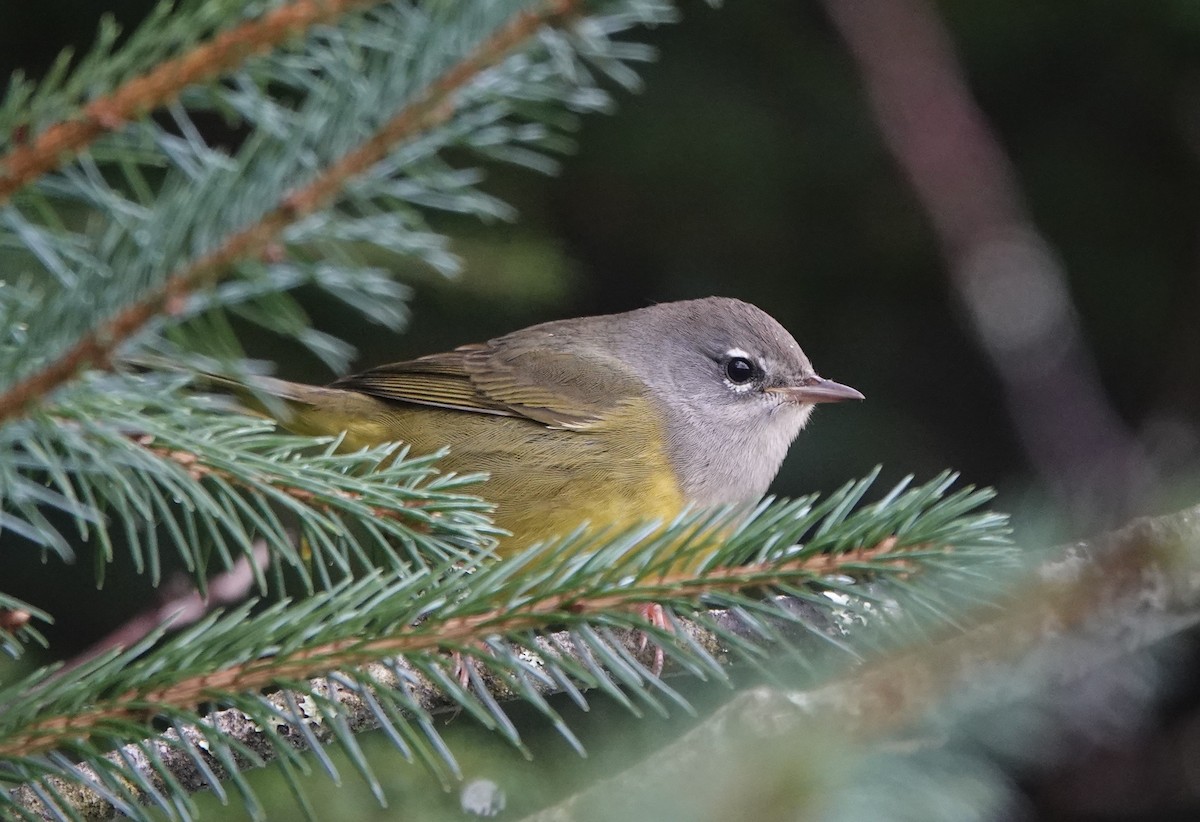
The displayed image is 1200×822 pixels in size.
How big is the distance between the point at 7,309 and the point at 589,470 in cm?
210

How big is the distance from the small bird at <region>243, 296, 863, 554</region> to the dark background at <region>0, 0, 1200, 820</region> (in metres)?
0.33

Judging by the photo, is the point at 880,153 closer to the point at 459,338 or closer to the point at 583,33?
the point at 459,338

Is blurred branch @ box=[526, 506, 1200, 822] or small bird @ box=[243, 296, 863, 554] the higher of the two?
blurred branch @ box=[526, 506, 1200, 822]

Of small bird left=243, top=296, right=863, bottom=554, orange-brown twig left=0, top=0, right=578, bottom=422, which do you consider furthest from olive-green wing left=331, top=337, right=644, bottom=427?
orange-brown twig left=0, top=0, right=578, bottom=422

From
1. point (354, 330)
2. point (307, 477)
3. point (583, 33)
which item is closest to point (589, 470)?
point (354, 330)

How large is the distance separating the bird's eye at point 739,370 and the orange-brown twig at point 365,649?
2.28 metres

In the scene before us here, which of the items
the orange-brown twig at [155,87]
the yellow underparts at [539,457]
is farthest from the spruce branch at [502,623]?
the yellow underparts at [539,457]

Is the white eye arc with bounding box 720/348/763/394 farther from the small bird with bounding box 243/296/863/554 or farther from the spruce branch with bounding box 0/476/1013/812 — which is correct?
the spruce branch with bounding box 0/476/1013/812

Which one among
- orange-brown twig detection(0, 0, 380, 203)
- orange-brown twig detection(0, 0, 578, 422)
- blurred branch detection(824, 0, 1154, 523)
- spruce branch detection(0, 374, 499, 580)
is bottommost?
blurred branch detection(824, 0, 1154, 523)

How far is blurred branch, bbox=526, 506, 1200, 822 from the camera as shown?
105cm

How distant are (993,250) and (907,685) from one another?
3.61m

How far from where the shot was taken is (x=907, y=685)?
1081 mm

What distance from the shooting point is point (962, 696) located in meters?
1.15

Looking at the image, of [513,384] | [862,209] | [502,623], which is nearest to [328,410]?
[513,384]
